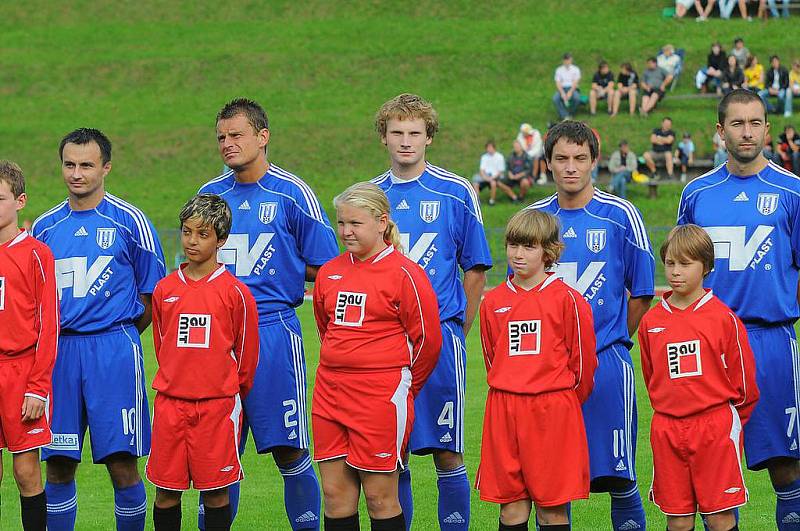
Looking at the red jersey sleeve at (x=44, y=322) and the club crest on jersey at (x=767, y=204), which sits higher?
the club crest on jersey at (x=767, y=204)

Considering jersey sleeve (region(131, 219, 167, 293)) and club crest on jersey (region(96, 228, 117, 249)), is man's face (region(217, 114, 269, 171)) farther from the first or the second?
club crest on jersey (region(96, 228, 117, 249))

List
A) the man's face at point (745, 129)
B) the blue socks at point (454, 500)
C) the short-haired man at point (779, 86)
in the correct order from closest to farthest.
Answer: the man's face at point (745, 129) → the blue socks at point (454, 500) → the short-haired man at point (779, 86)

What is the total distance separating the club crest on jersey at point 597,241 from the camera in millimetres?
6637

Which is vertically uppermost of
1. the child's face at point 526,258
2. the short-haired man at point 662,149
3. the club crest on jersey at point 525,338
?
the short-haired man at point 662,149

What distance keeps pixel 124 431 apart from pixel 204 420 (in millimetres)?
836

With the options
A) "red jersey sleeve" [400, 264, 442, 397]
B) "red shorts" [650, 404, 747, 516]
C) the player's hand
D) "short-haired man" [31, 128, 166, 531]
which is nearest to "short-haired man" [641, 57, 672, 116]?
"short-haired man" [31, 128, 166, 531]

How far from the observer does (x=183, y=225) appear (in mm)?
6520

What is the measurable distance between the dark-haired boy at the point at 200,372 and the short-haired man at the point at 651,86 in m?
26.6

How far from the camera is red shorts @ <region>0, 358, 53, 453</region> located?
6.62 m

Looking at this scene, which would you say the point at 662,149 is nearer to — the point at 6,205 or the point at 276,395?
the point at 276,395

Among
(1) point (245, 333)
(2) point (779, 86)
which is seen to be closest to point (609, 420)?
(1) point (245, 333)

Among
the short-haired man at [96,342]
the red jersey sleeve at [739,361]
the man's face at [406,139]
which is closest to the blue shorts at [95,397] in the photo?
the short-haired man at [96,342]

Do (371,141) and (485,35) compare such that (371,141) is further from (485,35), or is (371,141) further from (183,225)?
(183,225)

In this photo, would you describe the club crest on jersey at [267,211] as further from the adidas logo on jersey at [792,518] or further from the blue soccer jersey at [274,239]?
the adidas logo on jersey at [792,518]
